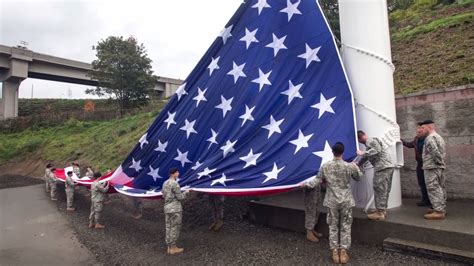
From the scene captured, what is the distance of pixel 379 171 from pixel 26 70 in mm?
37567

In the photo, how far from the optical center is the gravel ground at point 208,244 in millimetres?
5527

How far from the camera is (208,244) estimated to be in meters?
6.90

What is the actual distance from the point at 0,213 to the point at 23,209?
729 millimetres

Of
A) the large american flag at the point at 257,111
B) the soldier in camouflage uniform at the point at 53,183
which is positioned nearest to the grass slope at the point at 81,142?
the soldier in camouflage uniform at the point at 53,183

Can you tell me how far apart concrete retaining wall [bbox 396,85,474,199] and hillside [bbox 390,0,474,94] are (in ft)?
4.99

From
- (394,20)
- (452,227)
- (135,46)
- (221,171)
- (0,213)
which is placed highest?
(135,46)

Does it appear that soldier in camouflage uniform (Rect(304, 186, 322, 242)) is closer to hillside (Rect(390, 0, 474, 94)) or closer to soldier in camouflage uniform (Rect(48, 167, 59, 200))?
hillside (Rect(390, 0, 474, 94))

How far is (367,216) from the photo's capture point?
19.2 feet

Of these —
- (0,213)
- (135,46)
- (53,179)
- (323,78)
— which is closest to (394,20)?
(323,78)

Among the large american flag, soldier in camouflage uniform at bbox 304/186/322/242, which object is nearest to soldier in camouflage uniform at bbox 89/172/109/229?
the large american flag

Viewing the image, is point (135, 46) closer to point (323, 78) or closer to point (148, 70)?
point (148, 70)

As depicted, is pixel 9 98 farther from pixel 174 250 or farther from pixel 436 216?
pixel 436 216

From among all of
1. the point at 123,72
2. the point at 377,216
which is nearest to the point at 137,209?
the point at 377,216

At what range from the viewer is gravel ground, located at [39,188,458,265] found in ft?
18.1
